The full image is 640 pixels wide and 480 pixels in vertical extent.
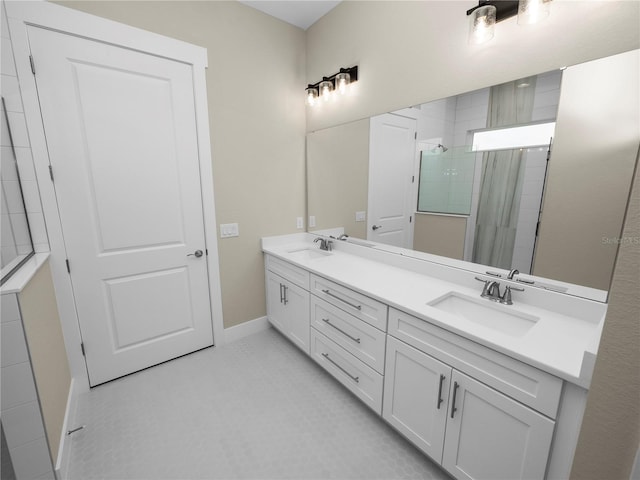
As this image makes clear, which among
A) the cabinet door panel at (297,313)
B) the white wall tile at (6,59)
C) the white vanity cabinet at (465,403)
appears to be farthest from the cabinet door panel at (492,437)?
the white wall tile at (6,59)

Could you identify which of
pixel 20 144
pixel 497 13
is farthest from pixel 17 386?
pixel 497 13

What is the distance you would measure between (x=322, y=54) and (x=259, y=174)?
118 centimetres

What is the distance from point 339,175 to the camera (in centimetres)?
252

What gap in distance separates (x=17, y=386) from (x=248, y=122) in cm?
210

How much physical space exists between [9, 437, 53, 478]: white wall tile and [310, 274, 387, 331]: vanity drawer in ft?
4.90

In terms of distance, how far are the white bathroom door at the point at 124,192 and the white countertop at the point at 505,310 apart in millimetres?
977

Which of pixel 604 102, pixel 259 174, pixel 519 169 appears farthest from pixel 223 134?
pixel 604 102

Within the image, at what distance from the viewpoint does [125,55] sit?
5.93 feet

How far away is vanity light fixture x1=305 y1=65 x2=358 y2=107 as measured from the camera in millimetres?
2203

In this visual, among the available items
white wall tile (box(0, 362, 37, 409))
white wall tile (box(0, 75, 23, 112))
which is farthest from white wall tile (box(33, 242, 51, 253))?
white wall tile (box(0, 362, 37, 409))

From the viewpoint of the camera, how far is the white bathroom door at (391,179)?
1964mm

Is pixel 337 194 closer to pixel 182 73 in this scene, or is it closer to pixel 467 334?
pixel 182 73

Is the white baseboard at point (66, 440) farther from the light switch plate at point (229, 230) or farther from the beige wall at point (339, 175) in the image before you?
the beige wall at point (339, 175)

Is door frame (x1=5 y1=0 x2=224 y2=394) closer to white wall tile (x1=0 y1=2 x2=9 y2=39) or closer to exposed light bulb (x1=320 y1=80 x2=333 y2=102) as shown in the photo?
white wall tile (x1=0 y1=2 x2=9 y2=39)
